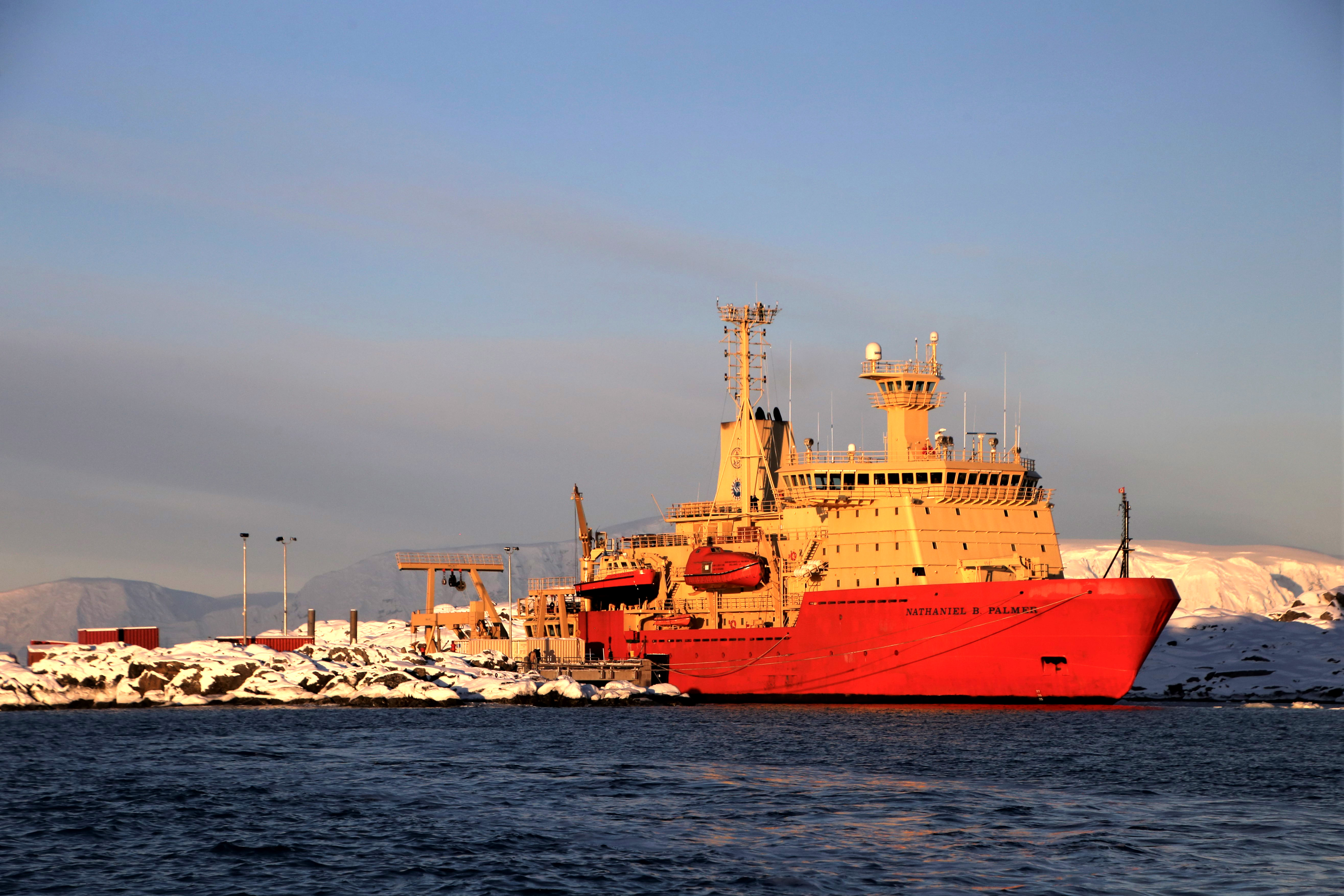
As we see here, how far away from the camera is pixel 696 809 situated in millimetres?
28078

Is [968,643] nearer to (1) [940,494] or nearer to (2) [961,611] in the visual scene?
(2) [961,611]

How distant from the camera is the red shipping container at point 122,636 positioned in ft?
226

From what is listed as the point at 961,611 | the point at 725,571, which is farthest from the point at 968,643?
the point at 725,571

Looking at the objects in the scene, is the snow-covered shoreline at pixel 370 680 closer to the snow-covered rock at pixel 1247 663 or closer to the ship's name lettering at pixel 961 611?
the snow-covered rock at pixel 1247 663

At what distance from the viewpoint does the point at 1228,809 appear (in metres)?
27.1

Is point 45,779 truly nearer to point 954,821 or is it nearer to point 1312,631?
point 954,821

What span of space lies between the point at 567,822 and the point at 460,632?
177 feet

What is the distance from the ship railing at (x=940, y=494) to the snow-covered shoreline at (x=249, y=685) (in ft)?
38.3

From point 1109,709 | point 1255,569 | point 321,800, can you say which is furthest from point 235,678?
point 1255,569

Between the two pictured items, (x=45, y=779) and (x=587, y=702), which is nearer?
(x=45, y=779)

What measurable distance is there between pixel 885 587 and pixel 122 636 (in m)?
41.1

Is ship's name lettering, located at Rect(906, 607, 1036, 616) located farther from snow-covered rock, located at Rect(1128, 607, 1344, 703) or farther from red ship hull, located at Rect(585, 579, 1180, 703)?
snow-covered rock, located at Rect(1128, 607, 1344, 703)

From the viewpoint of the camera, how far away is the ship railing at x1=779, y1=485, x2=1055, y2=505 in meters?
51.5

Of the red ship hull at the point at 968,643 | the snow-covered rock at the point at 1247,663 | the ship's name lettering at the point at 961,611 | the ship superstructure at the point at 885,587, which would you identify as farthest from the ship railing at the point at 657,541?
the snow-covered rock at the point at 1247,663
